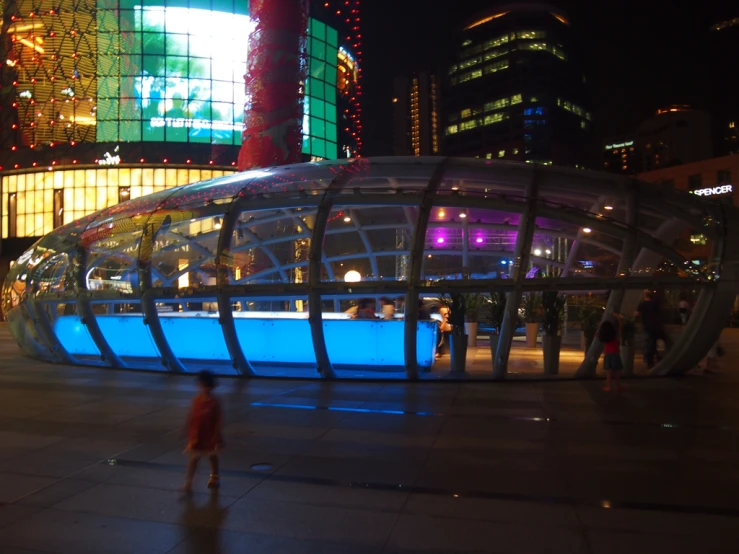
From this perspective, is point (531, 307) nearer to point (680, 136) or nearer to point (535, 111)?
point (535, 111)

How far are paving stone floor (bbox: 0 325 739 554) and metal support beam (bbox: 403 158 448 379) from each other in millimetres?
1116

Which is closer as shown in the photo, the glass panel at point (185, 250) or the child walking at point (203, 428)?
the child walking at point (203, 428)

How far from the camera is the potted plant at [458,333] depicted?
40.5 ft

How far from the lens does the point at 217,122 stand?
45.6 m

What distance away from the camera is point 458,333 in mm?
12430

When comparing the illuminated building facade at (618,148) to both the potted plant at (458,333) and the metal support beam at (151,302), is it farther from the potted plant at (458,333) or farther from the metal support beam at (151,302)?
the metal support beam at (151,302)

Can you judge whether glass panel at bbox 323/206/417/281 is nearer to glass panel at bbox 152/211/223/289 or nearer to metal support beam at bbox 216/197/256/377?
glass panel at bbox 152/211/223/289

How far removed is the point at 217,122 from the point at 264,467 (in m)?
42.1

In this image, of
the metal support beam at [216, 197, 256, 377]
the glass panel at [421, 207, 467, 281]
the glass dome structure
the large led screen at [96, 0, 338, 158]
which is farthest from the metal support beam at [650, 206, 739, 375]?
the large led screen at [96, 0, 338, 158]

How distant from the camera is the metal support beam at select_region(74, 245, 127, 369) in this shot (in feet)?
43.7

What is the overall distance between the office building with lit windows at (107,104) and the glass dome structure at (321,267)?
3021 cm

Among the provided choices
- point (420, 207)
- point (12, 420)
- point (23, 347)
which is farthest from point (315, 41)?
point (12, 420)

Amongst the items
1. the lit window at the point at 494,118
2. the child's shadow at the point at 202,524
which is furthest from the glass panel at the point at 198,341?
the lit window at the point at 494,118

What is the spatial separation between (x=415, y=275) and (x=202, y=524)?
680cm
